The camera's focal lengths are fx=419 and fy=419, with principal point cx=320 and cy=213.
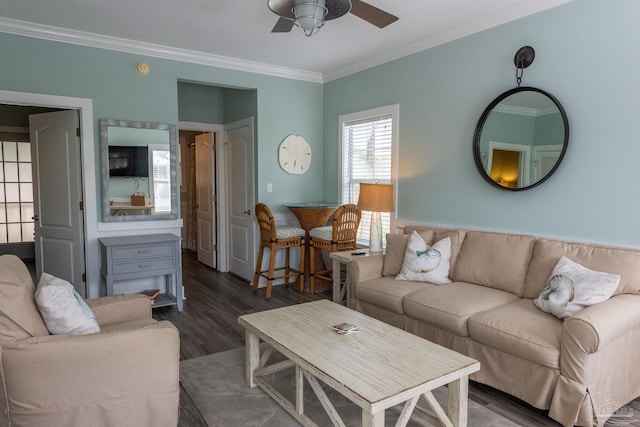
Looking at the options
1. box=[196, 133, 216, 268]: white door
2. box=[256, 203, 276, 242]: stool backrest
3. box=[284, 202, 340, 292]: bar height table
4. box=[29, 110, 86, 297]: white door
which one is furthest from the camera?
box=[196, 133, 216, 268]: white door

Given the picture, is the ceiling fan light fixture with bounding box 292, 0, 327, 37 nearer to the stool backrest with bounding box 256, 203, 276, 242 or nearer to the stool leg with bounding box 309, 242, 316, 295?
the stool backrest with bounding box 256, 203, 276, 242

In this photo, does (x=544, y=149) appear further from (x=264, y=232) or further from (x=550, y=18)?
(x=264, y=232)

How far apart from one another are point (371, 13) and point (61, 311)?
2.30 m

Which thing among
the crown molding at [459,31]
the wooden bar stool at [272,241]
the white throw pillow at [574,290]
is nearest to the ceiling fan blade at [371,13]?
the crown molding at [459,31]

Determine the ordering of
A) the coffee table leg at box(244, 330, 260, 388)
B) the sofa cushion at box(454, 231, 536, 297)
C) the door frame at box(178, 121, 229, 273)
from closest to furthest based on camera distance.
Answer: the coffee table leg at box(244, 330, 260, 388) → the sofa cushion at box(454, 231, 536, 297) → the door frame at box(178, 121, 229, 273)

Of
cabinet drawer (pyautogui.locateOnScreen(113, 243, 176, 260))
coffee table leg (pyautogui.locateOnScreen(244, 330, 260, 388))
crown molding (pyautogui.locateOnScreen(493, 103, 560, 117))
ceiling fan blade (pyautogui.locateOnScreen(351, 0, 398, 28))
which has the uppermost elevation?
ceiling fan blade (pyautogui.locateOnScreen(351, 0, 398, 28))

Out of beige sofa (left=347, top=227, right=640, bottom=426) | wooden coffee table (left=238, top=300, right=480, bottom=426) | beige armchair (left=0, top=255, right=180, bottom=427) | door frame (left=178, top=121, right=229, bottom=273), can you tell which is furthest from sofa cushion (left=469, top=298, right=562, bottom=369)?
door frame (left=178, top=121, right=229, bottom=273)

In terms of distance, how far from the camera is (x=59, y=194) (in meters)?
4.19

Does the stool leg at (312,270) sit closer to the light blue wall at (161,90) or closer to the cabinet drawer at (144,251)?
the light blue wall at (161,90)

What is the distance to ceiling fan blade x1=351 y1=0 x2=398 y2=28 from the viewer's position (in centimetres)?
242

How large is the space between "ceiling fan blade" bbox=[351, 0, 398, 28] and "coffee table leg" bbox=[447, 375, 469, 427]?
203cm

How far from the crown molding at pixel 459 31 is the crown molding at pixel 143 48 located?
2.38ft

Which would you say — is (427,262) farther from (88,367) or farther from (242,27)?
(242,27)

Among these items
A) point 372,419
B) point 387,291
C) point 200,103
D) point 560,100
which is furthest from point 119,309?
point 200,103
